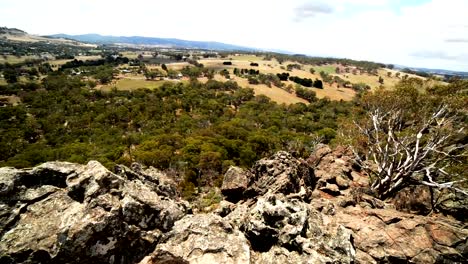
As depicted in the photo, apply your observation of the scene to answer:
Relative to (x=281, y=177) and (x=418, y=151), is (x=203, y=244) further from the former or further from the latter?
(x=418, y=151)

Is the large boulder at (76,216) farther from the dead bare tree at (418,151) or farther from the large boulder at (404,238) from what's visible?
the dead bare tree at (418,151)

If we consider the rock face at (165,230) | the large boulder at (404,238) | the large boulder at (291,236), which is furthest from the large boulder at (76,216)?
the large boulder at (404,238)

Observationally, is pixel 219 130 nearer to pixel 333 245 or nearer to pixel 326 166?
pixel 326 166

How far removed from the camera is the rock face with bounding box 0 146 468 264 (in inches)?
634

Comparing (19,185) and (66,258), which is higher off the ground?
(19,185)

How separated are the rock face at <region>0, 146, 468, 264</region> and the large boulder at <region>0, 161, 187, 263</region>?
0.05 m

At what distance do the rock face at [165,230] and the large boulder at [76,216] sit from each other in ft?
0.15

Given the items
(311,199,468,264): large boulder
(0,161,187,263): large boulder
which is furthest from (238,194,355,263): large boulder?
(0,161,187,263): large boulder

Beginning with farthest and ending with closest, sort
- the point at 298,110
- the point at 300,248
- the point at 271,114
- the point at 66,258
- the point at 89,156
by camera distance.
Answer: the point at 298,110, the point at 271,114, the point at 89,156, the point at 300,248, the point at 66,258

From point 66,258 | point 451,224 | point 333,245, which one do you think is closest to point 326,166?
point 451,224

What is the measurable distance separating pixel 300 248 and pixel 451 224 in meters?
12.5

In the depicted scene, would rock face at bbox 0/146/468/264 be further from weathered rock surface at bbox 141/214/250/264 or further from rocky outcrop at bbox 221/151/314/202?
rocky outcrop at bbox 221/151/314/202

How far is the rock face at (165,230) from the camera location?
1611cm

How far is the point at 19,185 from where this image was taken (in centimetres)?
1778
